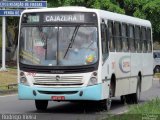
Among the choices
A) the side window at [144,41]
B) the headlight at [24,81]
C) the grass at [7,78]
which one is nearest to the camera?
the headlight at [24,81]

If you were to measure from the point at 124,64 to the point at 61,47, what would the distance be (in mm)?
3565

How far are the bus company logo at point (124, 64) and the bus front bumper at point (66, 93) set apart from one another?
2.76 m

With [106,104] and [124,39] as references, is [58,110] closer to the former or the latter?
[106,104]

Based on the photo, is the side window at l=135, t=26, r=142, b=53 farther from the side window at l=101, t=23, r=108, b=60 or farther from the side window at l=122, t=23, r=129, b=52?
the side window at l=101, t=23, r=108, b=60

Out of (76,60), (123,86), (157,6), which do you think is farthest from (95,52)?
(157,6)

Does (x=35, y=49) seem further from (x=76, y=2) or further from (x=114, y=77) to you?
(x=76, y=2)

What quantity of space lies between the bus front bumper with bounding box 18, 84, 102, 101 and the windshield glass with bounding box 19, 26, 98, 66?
68 centimetres

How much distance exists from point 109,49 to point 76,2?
27147 mm

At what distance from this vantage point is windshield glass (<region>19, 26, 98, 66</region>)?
1666cm

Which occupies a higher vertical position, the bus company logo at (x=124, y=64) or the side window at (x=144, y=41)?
the side window at (x=144, y=41)

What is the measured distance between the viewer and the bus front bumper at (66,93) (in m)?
16.4

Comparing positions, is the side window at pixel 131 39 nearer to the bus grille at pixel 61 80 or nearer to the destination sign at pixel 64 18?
the destination sign at pixel 64 18

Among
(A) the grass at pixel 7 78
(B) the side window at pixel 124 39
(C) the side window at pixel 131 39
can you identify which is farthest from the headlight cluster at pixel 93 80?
(A) the grass at pixel 7 78

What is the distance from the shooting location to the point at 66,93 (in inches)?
650
